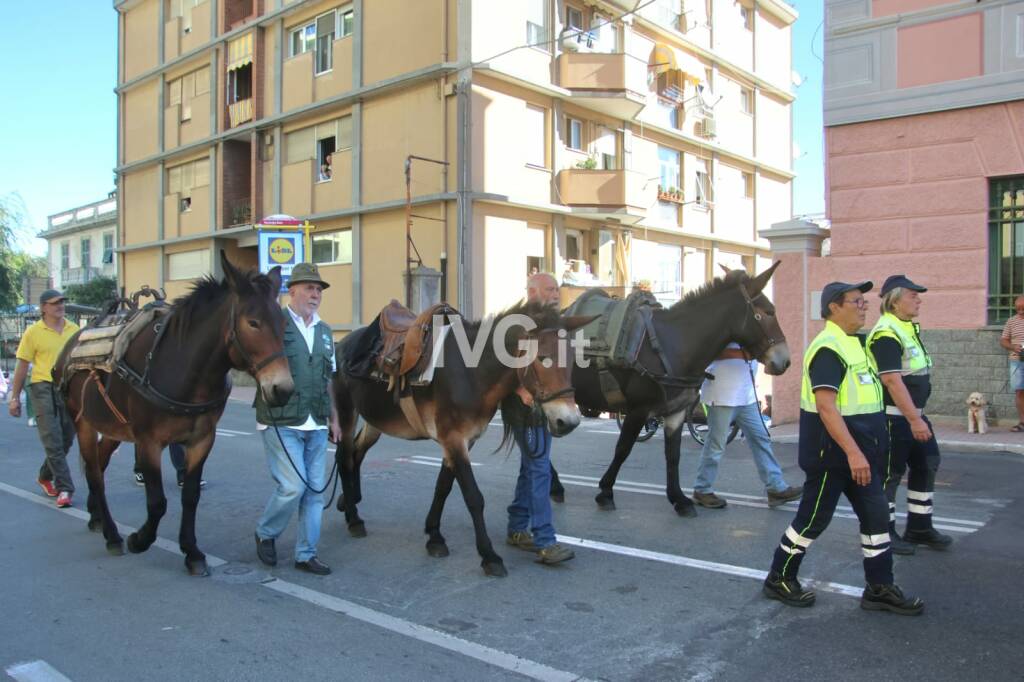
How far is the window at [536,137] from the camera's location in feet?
71.2

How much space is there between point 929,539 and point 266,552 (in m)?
4.61

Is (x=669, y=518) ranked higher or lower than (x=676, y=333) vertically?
lower

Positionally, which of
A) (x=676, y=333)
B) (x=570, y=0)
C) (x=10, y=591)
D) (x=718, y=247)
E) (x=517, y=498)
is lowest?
(x=10, y=591)

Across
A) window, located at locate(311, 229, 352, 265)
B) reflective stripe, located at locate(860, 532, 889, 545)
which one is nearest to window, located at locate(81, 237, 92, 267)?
window, located at locate(311, 229, 352, 265)

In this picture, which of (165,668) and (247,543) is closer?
(165,668)

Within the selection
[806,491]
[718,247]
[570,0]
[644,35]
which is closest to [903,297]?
[806,491]

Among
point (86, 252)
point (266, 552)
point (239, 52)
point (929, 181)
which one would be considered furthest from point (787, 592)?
point (86, 252)

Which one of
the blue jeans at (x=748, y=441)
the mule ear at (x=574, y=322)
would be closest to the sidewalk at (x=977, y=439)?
the blue jeans at (x=748, y=441)

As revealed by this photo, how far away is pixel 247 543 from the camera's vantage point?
588 cm

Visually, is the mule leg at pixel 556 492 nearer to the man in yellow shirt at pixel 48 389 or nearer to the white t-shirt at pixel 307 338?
the white t-shirt at pixel 307 338

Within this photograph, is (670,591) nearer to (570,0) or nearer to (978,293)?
(978,293)

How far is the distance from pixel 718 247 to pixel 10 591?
2720 centimetres

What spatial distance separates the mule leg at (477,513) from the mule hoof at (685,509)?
6.64 feet

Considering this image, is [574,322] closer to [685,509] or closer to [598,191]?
[685,509]
